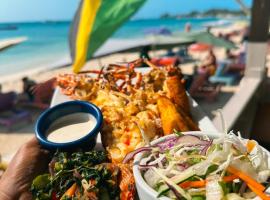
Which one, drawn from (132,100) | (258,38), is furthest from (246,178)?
(258,38)

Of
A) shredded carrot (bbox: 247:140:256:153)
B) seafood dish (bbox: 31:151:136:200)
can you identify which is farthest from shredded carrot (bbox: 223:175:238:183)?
seafood dish (bbox: 31:151:136:200)

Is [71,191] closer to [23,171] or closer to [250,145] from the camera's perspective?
[23,171]

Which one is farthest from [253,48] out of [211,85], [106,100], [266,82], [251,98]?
[211,85]

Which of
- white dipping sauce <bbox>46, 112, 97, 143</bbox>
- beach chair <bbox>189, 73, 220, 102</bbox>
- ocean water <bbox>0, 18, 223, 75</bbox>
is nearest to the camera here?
white dipping sauce <bbox>46, 112, 97, 143</bbox>

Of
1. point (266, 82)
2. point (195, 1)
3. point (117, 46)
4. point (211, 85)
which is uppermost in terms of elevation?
point (266, 82)

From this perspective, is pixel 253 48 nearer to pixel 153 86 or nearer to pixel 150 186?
pixel 153 86

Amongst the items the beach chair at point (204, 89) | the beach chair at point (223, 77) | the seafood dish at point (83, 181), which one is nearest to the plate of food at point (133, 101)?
the seafood dish at point (83, 181)

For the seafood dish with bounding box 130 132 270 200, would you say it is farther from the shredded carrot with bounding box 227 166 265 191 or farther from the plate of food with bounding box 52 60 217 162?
the plate of food with bounding box 52 60 217 162
